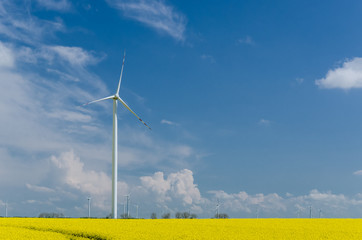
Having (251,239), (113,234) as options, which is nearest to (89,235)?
(113,234)

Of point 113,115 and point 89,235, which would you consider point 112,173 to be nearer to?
point 113,115

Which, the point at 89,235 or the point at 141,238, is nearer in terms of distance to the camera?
the point at 141,238

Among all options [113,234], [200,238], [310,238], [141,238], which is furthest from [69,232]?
[310,238]

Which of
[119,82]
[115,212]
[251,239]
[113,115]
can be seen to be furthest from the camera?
[119,82]

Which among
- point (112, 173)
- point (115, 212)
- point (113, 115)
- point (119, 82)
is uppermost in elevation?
point (119, 82)

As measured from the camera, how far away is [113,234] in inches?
1406

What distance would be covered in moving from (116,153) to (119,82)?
1609 cm


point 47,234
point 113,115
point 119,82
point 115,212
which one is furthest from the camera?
point 119,82

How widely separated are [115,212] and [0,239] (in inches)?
1417

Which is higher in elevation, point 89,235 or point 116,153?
point 116,153

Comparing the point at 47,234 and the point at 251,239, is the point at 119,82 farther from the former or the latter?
the point at 251,239

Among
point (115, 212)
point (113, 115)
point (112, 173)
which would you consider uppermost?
point (113, 115)

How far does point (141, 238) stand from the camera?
109 ft

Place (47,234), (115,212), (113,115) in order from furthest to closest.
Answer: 1. (113,115)
2. (115,212)
3. (47,234)
